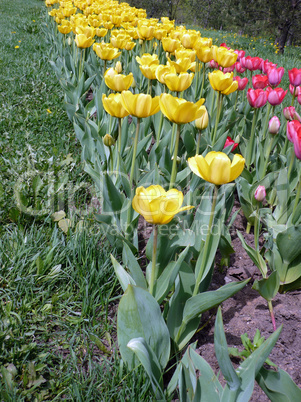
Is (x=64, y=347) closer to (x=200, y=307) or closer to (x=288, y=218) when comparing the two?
(x=200, y=307)

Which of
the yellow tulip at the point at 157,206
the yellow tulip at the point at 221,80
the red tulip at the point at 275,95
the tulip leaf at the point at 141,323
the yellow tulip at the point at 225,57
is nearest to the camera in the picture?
the yellow tulip at the point at 157,206

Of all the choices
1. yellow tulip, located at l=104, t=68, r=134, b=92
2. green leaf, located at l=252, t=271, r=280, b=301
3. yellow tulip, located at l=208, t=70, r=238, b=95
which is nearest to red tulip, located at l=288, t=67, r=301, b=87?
yellow tulip, located at l=208, t=70, r=238, b=95

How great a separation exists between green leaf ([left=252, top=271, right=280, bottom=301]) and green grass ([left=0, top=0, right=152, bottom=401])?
21.5 inches

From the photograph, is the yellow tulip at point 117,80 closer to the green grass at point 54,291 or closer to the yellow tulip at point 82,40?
the green grass at point 54,291

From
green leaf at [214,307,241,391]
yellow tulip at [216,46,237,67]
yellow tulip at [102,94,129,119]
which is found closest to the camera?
green leaf at [214,307,241,391]

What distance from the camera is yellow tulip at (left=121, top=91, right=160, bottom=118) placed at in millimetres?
1357

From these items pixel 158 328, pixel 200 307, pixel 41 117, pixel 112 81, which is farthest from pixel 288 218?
pixel 41 117

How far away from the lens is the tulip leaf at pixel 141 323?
3.50 feet

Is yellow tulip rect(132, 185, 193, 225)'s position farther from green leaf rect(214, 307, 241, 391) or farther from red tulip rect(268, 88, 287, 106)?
red tulip rect(268, 88, 287, 106)

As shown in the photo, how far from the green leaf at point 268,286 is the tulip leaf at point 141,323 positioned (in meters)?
0.44

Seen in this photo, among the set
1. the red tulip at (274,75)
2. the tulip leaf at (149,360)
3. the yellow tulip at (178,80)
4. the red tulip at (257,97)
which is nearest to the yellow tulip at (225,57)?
the red tulip at (274,75)

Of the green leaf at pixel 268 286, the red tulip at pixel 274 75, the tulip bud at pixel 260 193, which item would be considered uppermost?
the red tulip at pixel 274 75

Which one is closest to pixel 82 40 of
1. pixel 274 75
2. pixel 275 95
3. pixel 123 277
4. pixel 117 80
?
pixel 117 80

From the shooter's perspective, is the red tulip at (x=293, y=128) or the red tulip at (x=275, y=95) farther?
the red tulip at (x=275, y=95)
